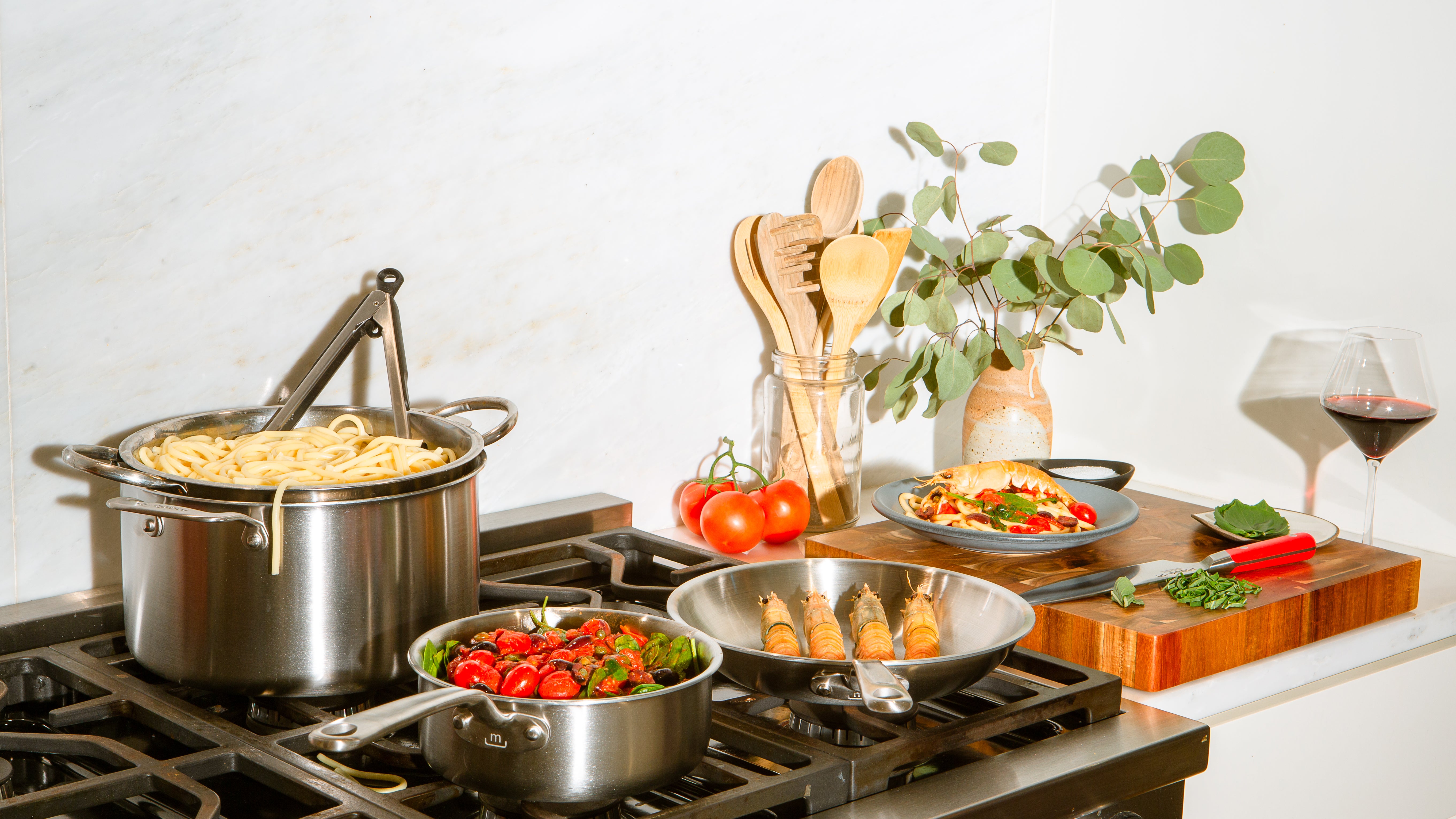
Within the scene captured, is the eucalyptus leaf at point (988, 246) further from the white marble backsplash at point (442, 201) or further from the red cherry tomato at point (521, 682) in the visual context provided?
the red cherry tomato at point (521, 682)

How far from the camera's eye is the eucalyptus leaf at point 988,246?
1581 mm

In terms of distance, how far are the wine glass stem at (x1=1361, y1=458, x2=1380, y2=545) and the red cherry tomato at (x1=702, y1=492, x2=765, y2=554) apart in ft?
2.15

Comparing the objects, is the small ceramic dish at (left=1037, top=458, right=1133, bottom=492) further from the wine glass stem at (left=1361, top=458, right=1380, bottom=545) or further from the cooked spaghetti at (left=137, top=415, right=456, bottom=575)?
the cooked spaghetti at (left=137, top=415, right=456, bottom=575)

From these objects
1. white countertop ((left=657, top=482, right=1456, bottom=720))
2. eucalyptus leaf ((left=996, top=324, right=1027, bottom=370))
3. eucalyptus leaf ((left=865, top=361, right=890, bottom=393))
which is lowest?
white countertop ((left=657, top=482, right=1456, bottom=720))

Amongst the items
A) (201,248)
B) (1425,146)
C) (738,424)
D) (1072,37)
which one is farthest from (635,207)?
(1425,146)

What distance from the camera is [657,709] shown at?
29.6 inches

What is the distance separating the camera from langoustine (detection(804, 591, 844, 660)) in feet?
3.00

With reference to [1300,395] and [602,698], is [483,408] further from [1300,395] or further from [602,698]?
[1300,395]

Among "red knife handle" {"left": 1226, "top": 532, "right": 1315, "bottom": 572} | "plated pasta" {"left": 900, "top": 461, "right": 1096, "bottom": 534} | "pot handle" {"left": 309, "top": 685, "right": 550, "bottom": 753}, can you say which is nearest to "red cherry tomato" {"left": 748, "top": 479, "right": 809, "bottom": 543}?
"plated pasta" {"left": 900, "top": 461, "right": 1096, "bottom": 534}

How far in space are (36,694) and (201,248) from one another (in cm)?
39

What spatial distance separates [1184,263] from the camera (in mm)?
1532

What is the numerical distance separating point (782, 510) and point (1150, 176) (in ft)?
2.03

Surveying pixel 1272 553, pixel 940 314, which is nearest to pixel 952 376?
pixel 940 314

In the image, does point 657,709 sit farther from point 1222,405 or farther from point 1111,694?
point 1222,405
